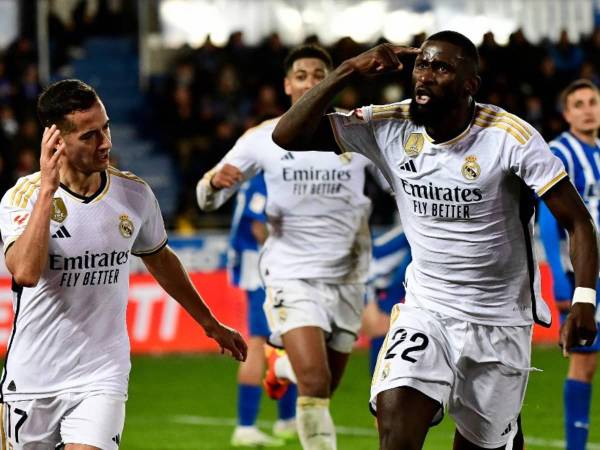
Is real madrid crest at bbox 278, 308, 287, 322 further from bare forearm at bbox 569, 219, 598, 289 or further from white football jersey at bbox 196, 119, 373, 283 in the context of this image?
bare forearm at bbox 569, 219, 598, 289

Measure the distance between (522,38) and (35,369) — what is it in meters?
16.8

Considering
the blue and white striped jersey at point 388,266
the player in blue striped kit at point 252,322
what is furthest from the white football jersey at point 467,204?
the blue and white striped jersey at point 388,266

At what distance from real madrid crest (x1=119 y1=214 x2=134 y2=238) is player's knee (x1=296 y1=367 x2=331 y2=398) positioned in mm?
2043

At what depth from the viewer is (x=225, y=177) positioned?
7.50 metres

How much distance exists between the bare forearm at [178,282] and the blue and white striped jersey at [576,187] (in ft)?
9.98

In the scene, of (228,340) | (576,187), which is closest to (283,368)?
(576,187)

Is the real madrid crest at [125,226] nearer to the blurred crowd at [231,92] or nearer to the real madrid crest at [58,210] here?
the real madrid crest at [58,210]

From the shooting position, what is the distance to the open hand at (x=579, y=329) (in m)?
5.03

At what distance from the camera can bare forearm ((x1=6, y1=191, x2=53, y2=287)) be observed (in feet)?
16.7

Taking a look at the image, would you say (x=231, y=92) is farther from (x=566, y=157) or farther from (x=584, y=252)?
(x=584, y=252)

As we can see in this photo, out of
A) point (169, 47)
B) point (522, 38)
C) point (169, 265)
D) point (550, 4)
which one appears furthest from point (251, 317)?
point (169, 47)

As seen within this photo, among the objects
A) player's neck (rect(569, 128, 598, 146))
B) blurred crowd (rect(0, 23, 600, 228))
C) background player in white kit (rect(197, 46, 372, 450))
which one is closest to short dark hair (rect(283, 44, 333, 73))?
background player in white kit (rect(197, 46, 372, 450))

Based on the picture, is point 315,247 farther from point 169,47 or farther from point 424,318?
point 169,47

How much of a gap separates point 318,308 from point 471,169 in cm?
247
